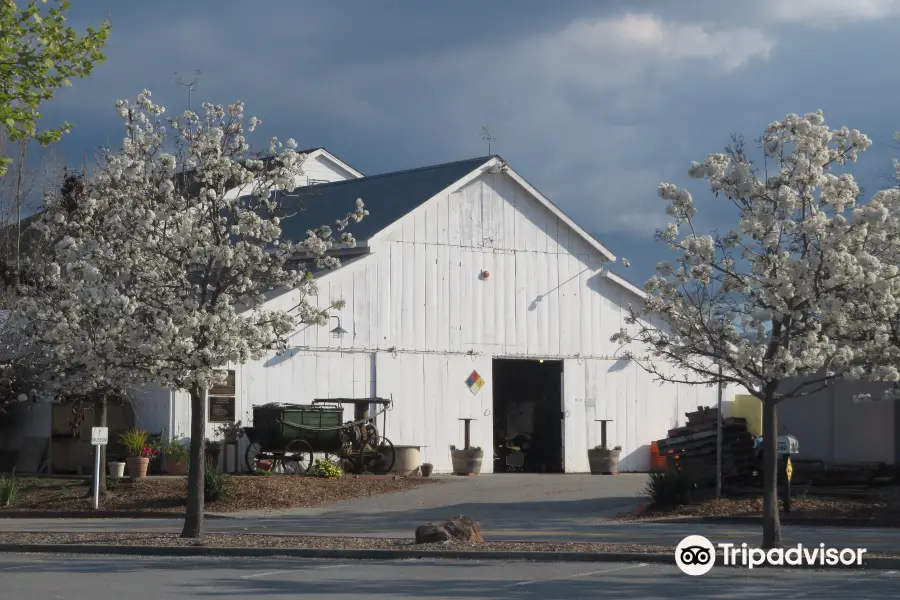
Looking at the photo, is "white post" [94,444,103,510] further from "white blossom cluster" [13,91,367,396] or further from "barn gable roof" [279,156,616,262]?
"barn gable roof" [279,156,616,262]

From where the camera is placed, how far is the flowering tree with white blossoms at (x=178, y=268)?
1853 cm

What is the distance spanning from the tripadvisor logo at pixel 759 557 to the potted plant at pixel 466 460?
58.4 feet

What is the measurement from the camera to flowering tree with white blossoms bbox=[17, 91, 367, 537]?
18531mm

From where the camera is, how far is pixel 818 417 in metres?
29.9

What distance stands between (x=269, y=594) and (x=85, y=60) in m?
9.00

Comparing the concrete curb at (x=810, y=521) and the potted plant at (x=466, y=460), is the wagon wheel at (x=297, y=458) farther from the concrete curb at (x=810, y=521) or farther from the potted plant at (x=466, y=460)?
the concrete curb at (x=810, y=521)

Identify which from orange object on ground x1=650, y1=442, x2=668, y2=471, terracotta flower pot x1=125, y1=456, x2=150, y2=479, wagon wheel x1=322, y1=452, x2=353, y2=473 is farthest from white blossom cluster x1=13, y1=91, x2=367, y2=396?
orange object on ground x1=650, y1=442, x2=668, y2=471

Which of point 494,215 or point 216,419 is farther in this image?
point 494,215

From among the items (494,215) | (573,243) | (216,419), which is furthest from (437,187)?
(216,419)

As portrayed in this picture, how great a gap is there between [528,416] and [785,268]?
24345 millimetres

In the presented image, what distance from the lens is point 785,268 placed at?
1638 cm

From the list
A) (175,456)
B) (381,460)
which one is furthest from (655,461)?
(175,456)

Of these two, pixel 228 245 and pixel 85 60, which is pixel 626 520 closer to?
pixel 228 245

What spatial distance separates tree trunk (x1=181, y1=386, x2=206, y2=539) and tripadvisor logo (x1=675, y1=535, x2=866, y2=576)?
6.99m
